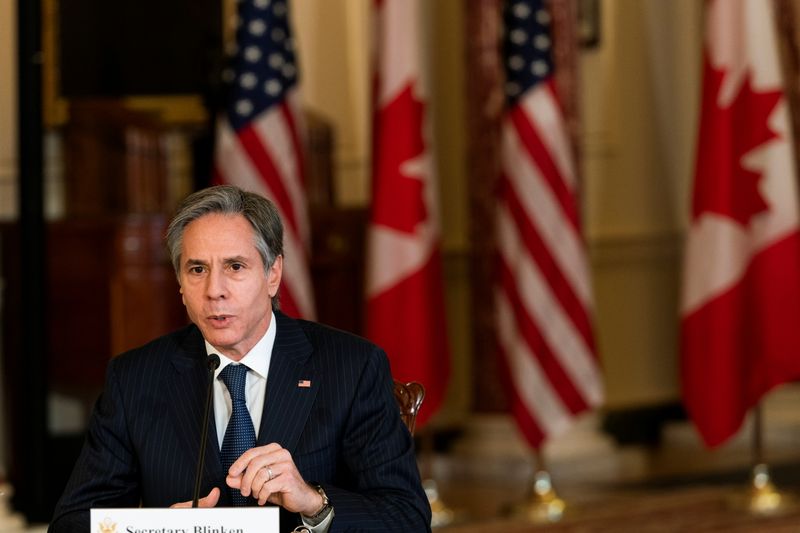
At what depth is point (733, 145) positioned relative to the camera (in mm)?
6043

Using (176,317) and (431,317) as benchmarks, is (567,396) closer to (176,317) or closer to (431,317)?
(431,317)

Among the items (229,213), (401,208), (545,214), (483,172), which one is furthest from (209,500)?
(483,172)

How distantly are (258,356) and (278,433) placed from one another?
0.52ft

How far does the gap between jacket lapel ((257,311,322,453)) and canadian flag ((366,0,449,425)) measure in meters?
3.20

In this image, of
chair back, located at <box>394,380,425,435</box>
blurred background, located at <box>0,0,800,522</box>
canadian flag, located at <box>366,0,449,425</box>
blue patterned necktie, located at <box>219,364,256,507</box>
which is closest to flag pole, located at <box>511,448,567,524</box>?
blurred background, located at <box>0,0,800,522</box>

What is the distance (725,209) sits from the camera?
602cm

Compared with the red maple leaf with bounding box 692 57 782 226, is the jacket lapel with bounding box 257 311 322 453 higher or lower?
lower

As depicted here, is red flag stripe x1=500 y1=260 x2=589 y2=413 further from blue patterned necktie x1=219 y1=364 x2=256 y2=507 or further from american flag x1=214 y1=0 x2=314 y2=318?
blue patterned necktie x1=219 y1=364 x2=256 y2=507

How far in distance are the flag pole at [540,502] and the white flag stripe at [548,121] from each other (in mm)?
1193

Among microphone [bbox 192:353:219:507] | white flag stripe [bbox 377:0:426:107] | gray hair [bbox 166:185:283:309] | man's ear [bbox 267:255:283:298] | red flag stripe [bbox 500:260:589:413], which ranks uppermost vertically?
white flag stripe [bbox 377:0:426:107]

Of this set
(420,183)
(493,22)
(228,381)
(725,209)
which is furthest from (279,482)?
(493,22)

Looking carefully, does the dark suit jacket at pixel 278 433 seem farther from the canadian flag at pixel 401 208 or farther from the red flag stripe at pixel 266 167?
the canadian flag at pixel 401 208

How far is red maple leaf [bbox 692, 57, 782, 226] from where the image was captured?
5.96 m

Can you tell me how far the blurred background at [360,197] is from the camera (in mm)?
6059
